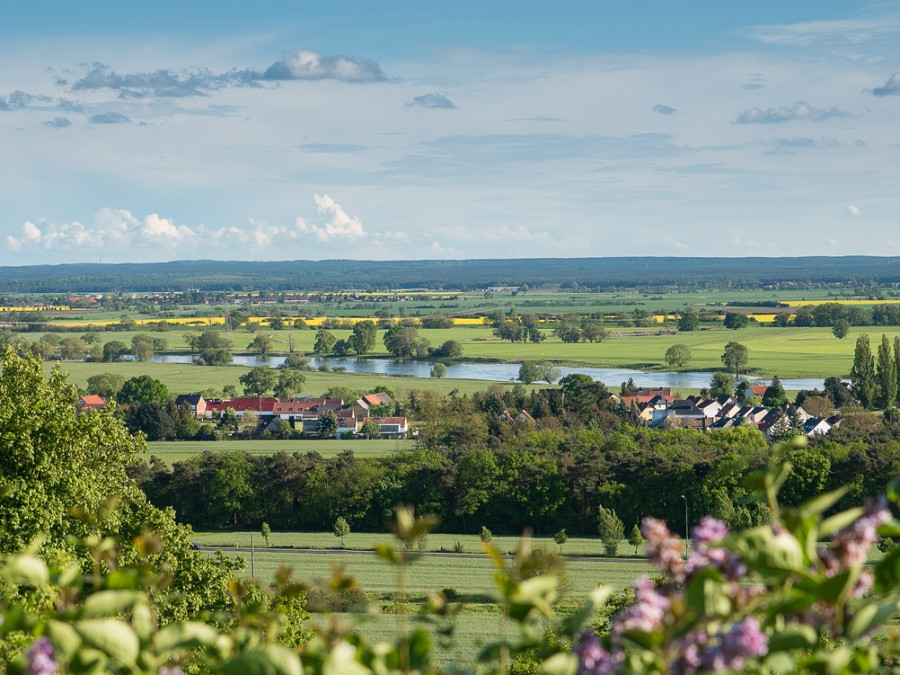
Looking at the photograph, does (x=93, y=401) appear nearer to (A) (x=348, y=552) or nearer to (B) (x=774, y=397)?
(A) (x=348, y=552)

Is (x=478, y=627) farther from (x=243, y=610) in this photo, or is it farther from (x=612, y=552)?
(x=243, y=610)

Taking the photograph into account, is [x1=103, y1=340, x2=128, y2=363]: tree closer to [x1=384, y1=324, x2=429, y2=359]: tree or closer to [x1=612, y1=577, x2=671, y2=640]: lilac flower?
[x1=384, y1=324, x2=429, y2=359]: tree

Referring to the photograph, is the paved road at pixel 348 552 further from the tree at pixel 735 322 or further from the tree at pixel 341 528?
the tree at pixel 735 322

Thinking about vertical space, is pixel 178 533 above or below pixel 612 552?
above

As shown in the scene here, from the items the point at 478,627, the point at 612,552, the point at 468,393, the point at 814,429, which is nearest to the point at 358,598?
the point at 478,627

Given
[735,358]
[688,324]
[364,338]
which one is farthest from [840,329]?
[364,338]
